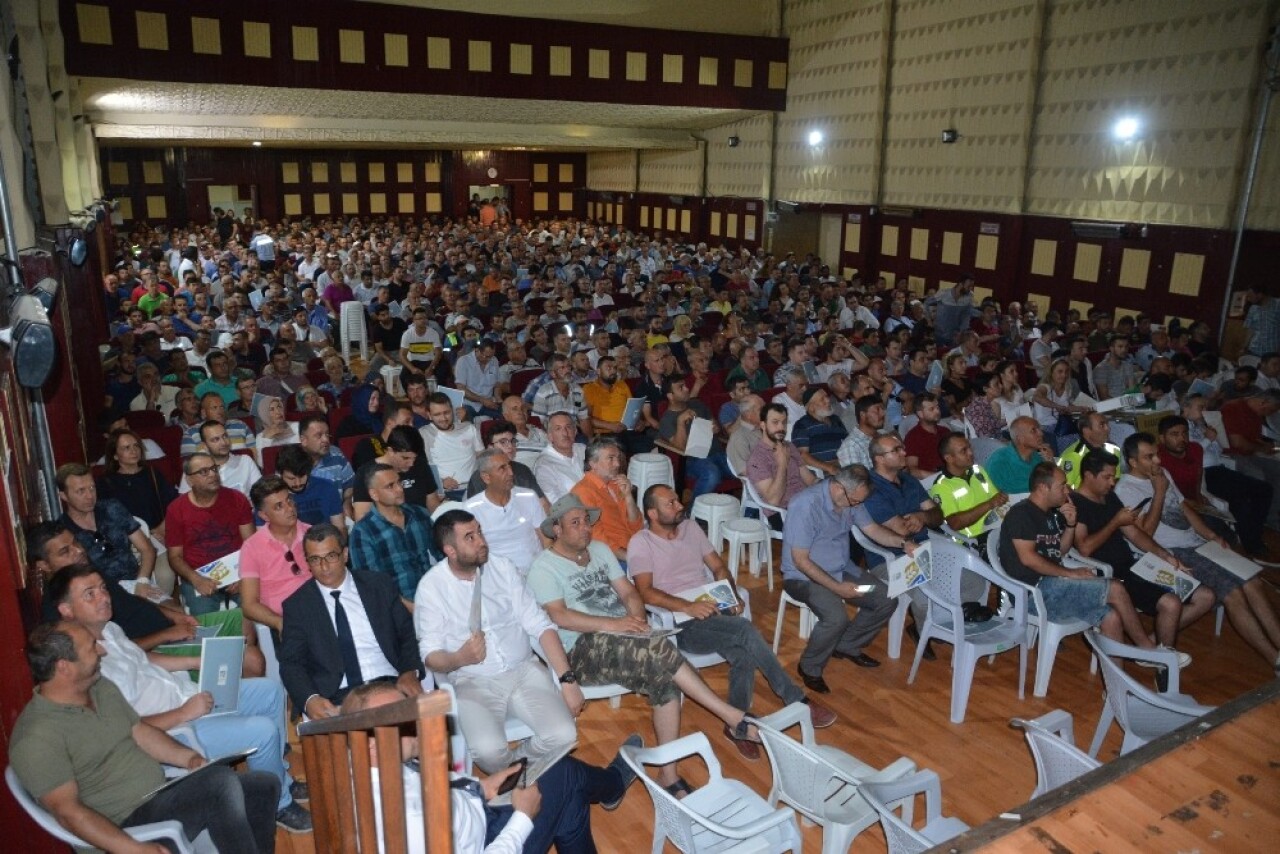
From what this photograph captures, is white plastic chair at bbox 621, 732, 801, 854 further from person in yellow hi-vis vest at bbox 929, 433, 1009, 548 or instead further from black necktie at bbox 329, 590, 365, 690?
person in yellow hi-vis vest at bbox 929, 433, 1009, 548

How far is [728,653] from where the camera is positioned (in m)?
4.25

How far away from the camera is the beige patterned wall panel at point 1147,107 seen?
10312 millimetres

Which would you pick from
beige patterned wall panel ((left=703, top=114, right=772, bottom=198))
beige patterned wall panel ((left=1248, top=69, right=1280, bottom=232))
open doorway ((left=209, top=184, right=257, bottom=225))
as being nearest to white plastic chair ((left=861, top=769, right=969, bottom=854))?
beige patterned wall panel ((left=1248, top=69, right=1280, bottom=232))

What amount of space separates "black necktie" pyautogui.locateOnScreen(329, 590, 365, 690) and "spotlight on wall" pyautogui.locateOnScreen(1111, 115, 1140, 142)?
12063mm

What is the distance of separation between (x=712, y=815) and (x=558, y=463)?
281 centimetres

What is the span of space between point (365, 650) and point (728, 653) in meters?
1.69

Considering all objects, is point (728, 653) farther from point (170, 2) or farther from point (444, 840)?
point (170, 2)

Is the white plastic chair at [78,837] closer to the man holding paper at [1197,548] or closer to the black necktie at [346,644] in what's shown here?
the black necktie at [346,644]

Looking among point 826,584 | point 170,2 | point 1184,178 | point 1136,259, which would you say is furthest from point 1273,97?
point 170,2

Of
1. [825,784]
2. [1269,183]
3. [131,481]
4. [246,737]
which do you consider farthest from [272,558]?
[1269,183]

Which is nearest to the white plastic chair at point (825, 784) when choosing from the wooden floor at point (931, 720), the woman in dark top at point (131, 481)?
the wooden floor at point (931, 720)

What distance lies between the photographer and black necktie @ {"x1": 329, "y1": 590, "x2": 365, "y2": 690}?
11.9 feet

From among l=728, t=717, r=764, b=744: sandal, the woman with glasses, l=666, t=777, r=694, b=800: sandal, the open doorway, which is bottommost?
l=666, t=777, r=694, b=800: sandal

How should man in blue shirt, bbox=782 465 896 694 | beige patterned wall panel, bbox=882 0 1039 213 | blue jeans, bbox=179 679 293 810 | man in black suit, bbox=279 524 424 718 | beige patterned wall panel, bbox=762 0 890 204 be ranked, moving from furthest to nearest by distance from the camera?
beige patterned wall panel, bbox=762 0 890 204 < beige patterned wall panel, bbox=882 0 1039 213 < man in blue shirt, bbox=782 465 896 694 < man in black suit, bbox=279 524 424 718 < blue jeans, bbox=179 679 293 810
